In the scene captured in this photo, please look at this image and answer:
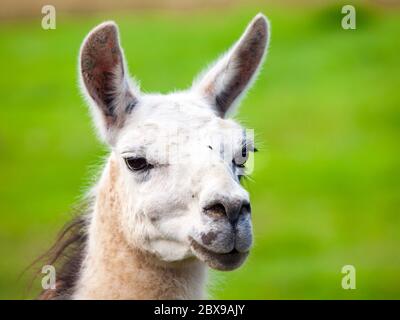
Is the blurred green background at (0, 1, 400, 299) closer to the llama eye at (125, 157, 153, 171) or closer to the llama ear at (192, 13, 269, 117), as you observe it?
the llama ear at (192, 13, 269, 117)

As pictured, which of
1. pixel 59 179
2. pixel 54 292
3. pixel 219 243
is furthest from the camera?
pixel 59 179

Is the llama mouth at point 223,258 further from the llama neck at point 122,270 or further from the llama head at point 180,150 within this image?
the llama neck at point 122,270

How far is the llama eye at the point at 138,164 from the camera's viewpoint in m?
6.09

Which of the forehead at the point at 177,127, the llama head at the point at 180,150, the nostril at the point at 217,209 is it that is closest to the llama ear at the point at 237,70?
the llama head at the point at 180,150

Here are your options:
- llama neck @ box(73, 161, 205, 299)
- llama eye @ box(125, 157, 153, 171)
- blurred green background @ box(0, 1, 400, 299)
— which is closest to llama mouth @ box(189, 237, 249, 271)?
llama neck @ box(73, 161, 205, 299)

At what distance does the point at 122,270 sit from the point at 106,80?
1.19 m

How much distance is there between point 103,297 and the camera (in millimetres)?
6289

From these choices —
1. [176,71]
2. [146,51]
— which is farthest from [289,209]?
[146,51]

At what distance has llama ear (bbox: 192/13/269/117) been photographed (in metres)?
6.60

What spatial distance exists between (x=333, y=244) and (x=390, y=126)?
696cm

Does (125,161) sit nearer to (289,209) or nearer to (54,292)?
(54,292)

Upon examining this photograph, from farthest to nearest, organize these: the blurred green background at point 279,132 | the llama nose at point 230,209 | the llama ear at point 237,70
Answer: the blurred green background at point 279,132 < the llama ear at point 237,70 < the llama nose at point 230,209

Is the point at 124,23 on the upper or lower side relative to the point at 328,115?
upper

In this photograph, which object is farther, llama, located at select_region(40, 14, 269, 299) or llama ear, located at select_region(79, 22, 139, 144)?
llama ear, located at select_region(79, 22, 139, 144)
